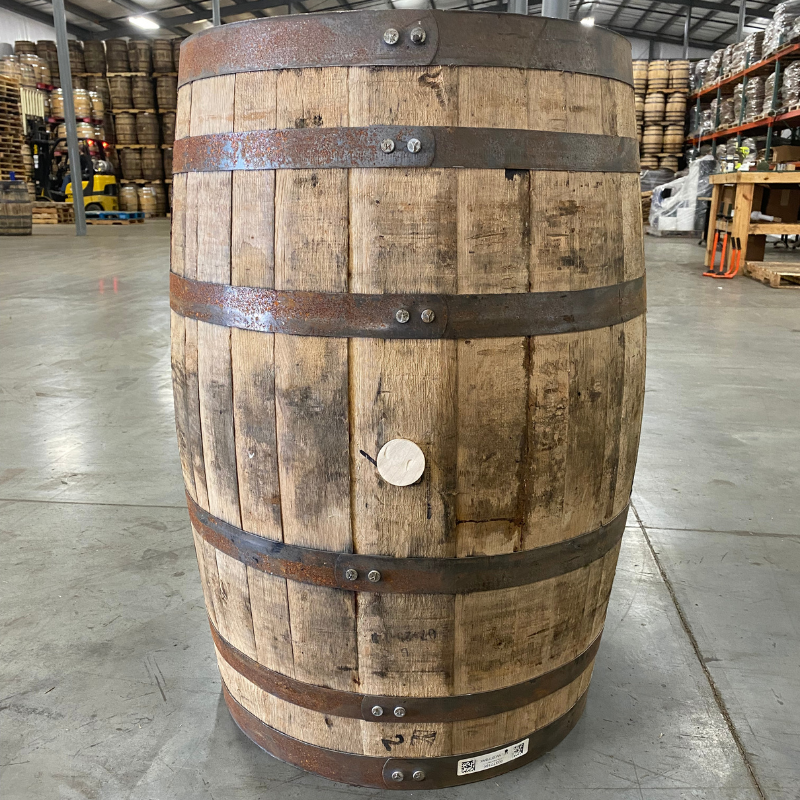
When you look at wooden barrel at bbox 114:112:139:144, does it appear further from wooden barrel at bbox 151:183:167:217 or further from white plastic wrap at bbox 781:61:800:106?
white plastic wrap at bbox 781:61:800:106

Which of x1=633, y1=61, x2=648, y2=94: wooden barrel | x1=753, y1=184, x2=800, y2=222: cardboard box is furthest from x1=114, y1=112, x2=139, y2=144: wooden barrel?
x1=753, y1=184, x2=800, y2=222: cardboard box

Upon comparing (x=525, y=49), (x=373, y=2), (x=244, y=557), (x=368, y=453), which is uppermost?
(x=373, y=2)

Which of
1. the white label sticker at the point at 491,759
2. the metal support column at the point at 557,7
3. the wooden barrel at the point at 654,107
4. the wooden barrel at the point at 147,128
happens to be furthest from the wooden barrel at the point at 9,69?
the white label sticker at the point at 491,759

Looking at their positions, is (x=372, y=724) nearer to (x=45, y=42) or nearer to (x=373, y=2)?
(x=45, y=42)

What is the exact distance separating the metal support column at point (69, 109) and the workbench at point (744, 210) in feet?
37.5

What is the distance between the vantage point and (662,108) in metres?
20.3

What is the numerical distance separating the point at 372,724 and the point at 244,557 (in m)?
0.47

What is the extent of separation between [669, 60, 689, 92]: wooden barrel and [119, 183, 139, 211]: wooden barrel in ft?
48.4

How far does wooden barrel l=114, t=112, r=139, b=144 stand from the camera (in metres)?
21.2

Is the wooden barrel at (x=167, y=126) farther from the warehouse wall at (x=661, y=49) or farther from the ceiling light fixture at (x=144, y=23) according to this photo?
the warehouse wall at (x=661, y=49)

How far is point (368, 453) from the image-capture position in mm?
1470

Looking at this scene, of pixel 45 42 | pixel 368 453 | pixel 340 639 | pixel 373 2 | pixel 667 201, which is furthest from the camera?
pixel 373 2

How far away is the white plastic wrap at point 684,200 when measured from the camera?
1445 cm

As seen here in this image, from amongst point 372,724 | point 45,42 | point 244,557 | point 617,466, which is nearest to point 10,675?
point 244,557
